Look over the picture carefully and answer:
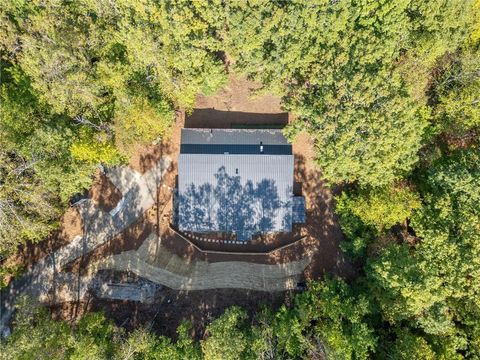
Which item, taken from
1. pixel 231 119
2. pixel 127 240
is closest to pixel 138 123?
pixel 231 119

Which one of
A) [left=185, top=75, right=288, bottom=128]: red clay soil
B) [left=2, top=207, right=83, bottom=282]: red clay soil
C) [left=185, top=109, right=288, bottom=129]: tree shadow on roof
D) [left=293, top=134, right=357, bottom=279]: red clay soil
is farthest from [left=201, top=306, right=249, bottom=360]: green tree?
[left=185, top=75, right=288, bottom=128]: red clay soil

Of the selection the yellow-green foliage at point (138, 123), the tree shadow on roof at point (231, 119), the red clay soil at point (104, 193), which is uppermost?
the tree shadow on roof at point (231, 119)

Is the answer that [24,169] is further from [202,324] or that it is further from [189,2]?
[202,324]

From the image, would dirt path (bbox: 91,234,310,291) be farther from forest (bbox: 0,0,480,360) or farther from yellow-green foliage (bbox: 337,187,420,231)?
yellow-green foliage (bbox: 337,187,420,231)

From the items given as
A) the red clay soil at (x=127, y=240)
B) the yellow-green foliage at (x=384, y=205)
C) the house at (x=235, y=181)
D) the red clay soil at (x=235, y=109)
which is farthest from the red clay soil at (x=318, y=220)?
the red clay soil at (x=127, y=240)

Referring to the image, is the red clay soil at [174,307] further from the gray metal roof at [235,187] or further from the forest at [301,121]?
the gray metal roof at [235,187]

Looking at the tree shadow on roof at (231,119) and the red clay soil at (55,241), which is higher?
the tree shadow on roof at (231,119)
